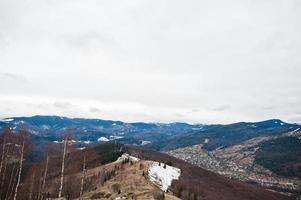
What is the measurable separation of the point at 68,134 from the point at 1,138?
16.1 meters

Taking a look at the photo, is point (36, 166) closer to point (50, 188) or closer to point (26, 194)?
point (26, 194)

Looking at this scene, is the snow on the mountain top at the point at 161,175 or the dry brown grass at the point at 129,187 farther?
the snow on the mountain top at the point at 161,175

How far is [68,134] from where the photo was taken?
223 feet

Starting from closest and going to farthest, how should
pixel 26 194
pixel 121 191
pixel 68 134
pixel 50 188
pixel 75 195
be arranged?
pixel 68 134 < pixel 26 194 < pixel 121 191 < pixel 75 195 < pixel 50 188

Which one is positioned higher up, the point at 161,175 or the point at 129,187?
the point at 161,175

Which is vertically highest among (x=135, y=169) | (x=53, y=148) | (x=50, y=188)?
(x=53, y=148)

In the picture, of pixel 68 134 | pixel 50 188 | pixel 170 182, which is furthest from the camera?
pixel 50 188

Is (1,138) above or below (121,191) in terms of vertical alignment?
above

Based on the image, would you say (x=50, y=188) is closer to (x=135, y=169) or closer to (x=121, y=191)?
(x=135, y=169)

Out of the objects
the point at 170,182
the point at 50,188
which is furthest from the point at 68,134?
the point at 50,188

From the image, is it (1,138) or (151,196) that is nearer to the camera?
(1,138)

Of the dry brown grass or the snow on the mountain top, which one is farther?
the snow on the mountain top

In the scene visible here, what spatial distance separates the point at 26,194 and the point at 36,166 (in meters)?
14.2

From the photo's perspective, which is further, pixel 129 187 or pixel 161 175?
pixel 161 175
